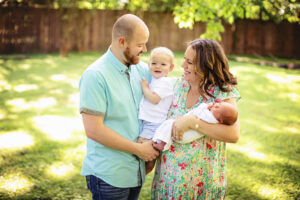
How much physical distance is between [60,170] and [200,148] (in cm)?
306

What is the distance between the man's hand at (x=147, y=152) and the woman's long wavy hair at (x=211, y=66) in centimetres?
Result: 62

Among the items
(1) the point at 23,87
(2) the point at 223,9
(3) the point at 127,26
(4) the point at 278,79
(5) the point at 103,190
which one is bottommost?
(1) the point at 23,87

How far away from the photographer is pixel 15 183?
4234 millimetres

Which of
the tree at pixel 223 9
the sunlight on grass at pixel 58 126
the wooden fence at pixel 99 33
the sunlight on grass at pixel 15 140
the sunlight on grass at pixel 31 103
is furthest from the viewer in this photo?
the wooden fence at pixel 99 33

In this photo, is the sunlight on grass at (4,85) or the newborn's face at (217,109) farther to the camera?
the sunlight on grass at (4,85)

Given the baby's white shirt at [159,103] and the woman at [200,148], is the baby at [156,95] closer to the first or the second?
the baby's white shirt at [159,103]

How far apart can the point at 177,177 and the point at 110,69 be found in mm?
1045

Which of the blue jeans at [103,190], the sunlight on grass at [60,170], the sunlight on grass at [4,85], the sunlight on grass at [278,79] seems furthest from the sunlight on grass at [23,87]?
the sunlight on grass at [278,79]

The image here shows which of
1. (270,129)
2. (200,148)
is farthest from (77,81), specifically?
(200,148)

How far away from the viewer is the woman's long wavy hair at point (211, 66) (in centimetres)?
241

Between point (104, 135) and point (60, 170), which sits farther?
point (60, 170)

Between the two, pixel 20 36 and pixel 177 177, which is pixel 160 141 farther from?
pixel 20 36

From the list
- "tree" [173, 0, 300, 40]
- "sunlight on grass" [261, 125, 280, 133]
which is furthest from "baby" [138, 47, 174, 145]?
"sunlight on grass" [261, 125, 280, 133]

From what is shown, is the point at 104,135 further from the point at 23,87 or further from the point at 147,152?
the point at 23,87
